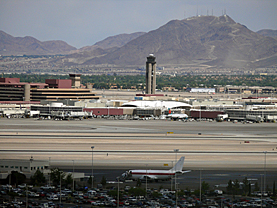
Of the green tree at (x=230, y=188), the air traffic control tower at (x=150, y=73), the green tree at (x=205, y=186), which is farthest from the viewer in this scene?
the air traffic control tower at (x=150, y=73)

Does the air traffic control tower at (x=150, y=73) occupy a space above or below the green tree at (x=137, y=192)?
above

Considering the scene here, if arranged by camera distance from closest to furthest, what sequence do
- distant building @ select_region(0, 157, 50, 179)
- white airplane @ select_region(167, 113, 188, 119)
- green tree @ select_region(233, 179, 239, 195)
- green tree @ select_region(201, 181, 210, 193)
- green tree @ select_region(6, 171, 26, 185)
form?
1. green tree @ select_region(233, 179, 239, 195)
2. green tree @ select_region(201, 181, 210, 193)
3. green tree @ select_region(6, 171, 26, 185)
4. distant building @ select_region(0, 157, 50, 179)
5. white airplane @ select_region(167, 113, 188, 119)

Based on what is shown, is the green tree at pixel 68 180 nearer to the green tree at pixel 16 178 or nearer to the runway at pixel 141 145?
the green tree at pixel 16 178

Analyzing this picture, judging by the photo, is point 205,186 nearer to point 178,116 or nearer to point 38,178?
point 38,178

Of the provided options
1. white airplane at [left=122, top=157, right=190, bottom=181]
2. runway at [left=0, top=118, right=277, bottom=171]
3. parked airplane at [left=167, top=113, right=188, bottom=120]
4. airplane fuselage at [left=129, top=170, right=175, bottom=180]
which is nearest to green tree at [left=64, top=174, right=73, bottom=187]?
white airplane at [left=122, top=157, right=190, bottom=181]

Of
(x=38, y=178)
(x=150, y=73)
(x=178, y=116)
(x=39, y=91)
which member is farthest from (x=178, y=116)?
(x=38, y=178)

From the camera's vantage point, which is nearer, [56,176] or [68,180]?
[68,180]

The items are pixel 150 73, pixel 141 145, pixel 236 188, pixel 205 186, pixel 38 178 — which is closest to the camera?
pixel 236 188

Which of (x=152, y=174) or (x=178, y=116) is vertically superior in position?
(x=178, y=116)

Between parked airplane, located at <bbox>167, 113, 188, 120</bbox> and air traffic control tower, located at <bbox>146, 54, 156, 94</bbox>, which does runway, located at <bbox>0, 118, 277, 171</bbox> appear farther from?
air traffic control tower, located at <bbox>146, 54, 156, 94</bbox>

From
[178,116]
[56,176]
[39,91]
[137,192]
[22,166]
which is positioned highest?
[39,91]

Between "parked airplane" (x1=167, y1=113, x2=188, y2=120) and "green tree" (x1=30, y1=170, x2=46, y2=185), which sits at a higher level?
"parked airplane" (x1=167, y1=113, x2=188, y2=120)

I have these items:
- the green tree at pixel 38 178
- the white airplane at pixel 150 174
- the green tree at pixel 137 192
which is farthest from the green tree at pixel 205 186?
the green tree at pixel 38 178

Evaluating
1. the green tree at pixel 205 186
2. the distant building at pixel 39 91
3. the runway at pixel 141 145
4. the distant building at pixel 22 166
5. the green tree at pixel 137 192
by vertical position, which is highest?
the distant building at pixel 39 91
